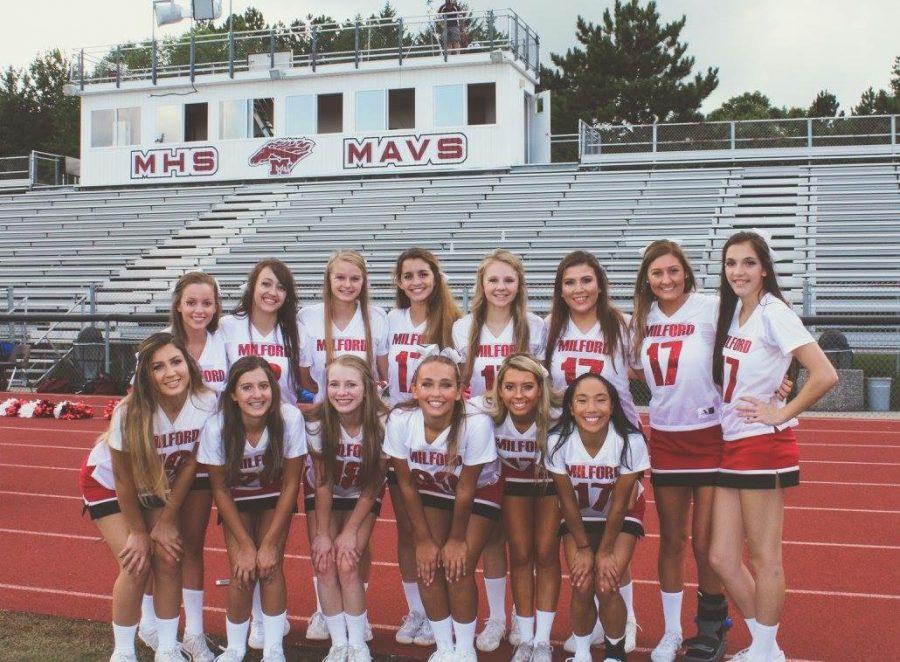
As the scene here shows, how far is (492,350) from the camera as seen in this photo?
13.9 feet

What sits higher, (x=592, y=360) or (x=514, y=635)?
(x=592, y=360)

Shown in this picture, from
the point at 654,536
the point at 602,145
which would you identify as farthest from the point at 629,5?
the point at 654,536

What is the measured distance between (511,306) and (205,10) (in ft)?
67.3

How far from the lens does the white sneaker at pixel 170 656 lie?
3701 millimetres

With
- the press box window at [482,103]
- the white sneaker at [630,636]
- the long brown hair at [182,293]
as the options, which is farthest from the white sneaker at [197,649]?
the press box window at [482,103]

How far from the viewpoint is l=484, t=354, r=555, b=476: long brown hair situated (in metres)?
3.79

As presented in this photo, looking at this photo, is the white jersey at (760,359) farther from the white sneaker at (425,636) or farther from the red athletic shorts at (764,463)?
the white sneaker at (425,636)

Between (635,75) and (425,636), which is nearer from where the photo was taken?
(425,636)

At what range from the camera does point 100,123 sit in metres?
22.9

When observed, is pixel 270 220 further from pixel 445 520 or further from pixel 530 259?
pixel 445 520

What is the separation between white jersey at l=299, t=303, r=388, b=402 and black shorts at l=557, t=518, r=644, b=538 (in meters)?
1.29

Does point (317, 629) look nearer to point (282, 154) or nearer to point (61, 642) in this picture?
point (61, 642)

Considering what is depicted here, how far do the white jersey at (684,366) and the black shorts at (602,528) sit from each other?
415 millimetres

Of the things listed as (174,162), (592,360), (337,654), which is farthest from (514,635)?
(174,162)
